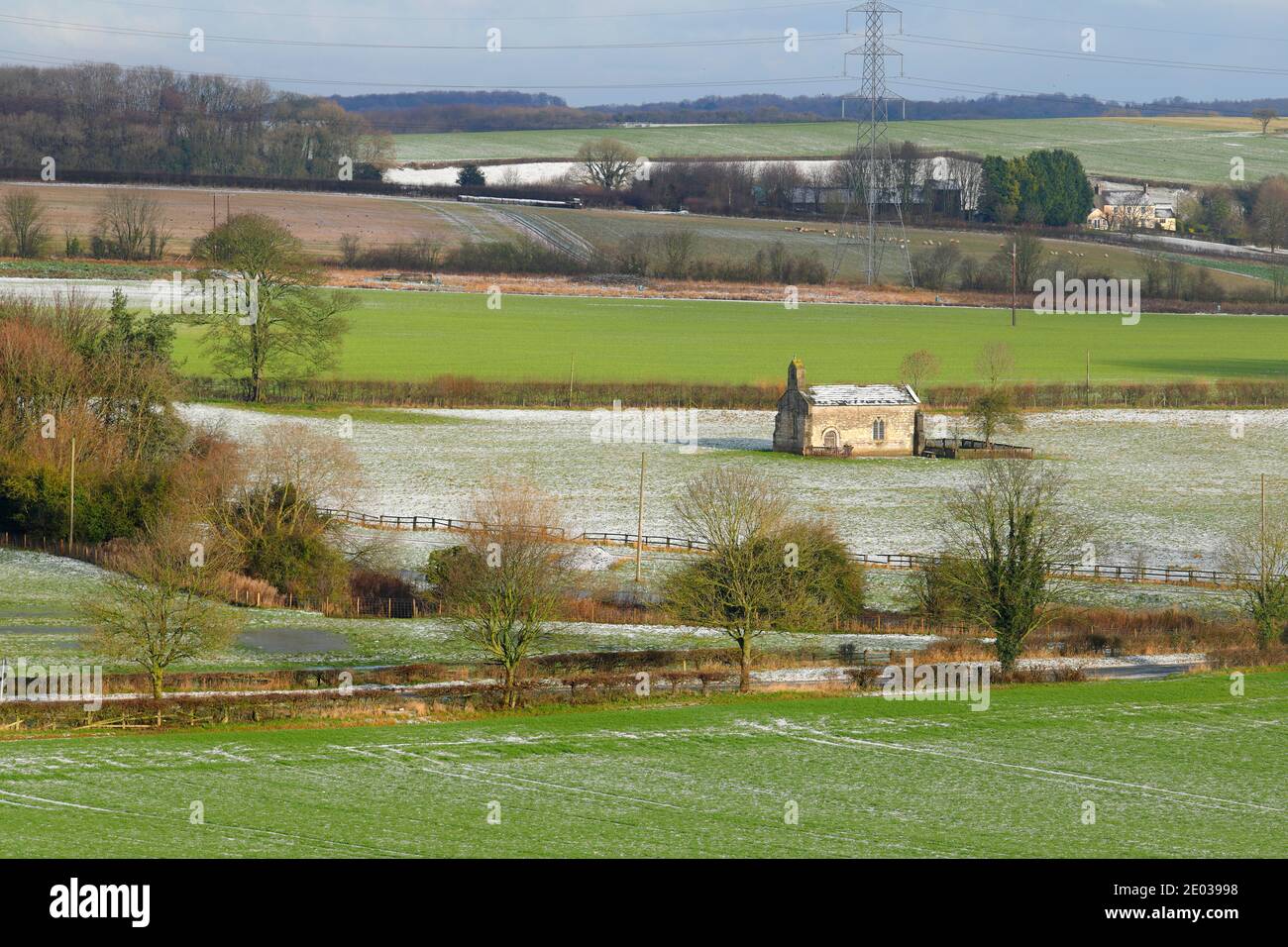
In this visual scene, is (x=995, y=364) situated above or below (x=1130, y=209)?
below

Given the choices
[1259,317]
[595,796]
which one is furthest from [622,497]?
[1259,317]

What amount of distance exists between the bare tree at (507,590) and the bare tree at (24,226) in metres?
79.2

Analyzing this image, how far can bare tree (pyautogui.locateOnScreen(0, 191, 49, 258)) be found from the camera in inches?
4444

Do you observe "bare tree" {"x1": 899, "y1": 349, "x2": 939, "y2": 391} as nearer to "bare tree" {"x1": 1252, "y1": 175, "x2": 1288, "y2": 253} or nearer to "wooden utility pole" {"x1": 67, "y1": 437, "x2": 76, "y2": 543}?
"wooden utility pole" {"x1": 67, "y1": 437, "x2": 76, "y2": 543}

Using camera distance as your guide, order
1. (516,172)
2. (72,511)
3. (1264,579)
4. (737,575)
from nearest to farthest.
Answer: (737,575), (1264,579), (72,511), (516,172)

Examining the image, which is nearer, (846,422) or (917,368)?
(846,422)

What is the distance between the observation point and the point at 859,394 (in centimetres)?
7431

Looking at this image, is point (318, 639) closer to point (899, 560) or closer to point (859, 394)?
point (899, 560)

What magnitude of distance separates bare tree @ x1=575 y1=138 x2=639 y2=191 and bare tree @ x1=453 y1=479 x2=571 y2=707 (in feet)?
398

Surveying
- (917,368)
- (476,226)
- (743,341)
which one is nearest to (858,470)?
(917,368)

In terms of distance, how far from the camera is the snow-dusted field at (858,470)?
5875 centimetres

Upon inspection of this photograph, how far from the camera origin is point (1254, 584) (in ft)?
150

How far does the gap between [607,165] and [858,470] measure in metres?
103

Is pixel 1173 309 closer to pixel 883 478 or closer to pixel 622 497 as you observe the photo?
pixel 883 478
